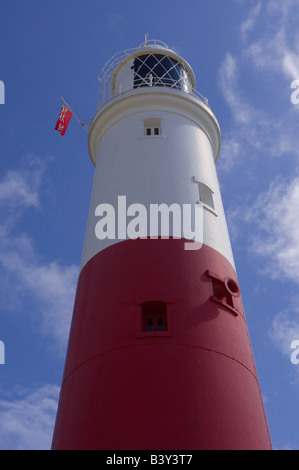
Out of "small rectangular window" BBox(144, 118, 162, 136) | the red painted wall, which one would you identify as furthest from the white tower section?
the red painted wall

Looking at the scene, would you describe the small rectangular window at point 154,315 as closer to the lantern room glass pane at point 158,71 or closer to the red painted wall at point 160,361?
the red painted wall at point 160,361

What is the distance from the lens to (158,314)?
9.97 m

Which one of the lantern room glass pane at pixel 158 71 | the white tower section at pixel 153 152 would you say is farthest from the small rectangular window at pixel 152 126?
the lantern room glass pane at pixel 158 71

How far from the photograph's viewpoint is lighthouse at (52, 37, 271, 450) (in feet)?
27.5

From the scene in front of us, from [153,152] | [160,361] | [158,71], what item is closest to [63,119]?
[158,71]

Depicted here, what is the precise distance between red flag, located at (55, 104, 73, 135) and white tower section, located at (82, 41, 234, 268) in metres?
2.10

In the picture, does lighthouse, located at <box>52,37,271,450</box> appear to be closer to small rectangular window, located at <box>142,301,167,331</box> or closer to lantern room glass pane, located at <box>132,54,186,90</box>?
small rectangular window, located at <box>142,301,167,331</box>

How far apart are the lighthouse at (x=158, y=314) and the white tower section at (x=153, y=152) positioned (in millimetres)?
43

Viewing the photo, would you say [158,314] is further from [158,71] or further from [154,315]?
[158,71]

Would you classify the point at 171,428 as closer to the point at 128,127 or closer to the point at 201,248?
the point at 201,248

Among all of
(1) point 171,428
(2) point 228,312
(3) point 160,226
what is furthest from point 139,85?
(1) point 171,428

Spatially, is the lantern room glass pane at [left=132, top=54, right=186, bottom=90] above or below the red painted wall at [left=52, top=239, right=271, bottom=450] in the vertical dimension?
above

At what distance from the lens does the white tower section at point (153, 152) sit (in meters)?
11.9

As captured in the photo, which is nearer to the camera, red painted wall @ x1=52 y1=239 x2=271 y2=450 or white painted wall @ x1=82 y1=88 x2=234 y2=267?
red painted wall @ x1=52 y1=239 x2=271 y2=450
